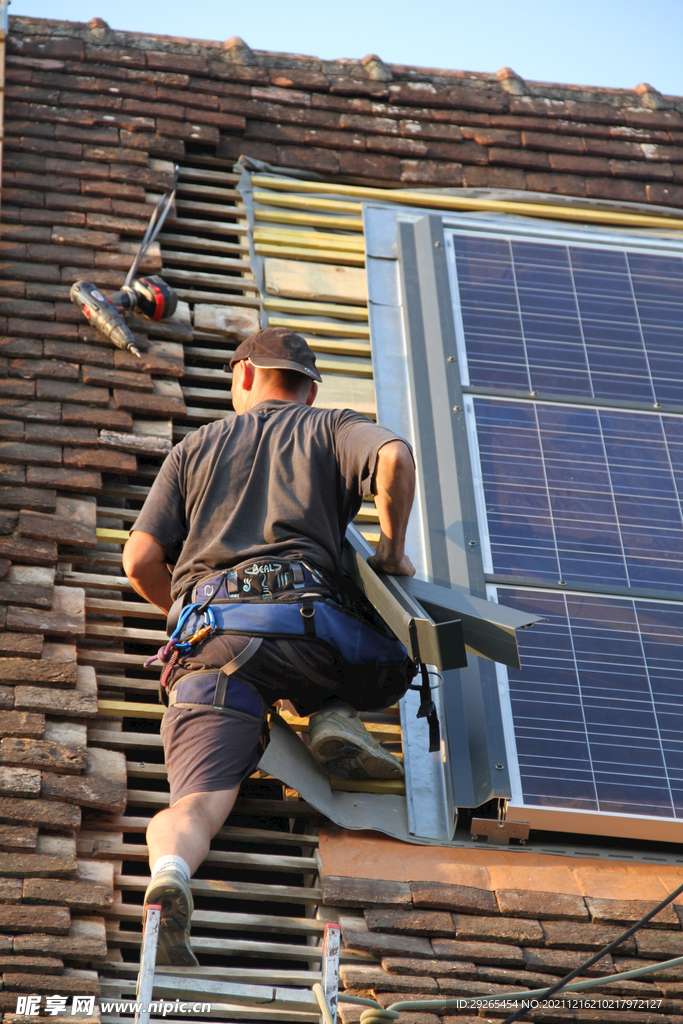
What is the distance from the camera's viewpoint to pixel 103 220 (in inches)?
246

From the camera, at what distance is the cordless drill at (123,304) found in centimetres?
557

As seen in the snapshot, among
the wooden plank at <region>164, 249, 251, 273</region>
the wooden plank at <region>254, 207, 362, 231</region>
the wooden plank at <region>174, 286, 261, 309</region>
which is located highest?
the wooden plank at <region>254, 207, 362, 231</region>

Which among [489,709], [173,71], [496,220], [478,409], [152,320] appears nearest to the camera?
[489,709]

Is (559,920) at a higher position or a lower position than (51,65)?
lower

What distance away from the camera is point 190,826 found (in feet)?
11.0

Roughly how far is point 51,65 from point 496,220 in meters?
2.79

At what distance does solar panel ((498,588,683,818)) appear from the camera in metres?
4.27

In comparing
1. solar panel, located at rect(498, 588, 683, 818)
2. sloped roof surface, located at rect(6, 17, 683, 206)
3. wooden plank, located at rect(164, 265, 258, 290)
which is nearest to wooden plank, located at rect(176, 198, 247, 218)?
sloped roof surface, located at rect(6, 17, 683, 206)

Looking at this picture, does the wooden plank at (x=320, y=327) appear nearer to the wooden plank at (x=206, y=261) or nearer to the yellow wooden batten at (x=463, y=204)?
the wooden plank at (x=206, y=261)

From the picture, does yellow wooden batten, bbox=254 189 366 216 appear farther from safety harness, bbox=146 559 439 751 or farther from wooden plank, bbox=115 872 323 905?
wooden plank, bbox=115 872 323 905

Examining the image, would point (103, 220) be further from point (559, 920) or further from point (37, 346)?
point (559, 920)

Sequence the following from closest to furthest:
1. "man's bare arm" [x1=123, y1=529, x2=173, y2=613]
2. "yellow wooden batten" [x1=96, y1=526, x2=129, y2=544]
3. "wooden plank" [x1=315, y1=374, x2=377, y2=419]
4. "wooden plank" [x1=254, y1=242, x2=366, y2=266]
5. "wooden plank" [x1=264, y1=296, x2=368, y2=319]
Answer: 1. "man's bare arm" [x1=123, y1=529, x2=173, y2=613]
2. "yellow wooden batten" [x1=96, y1=526, x2=129, y2=544]
3. "wooden plank" [x1=315, y1=374, x2=377, y2=419]
4. "wooden plank" [x1=264, y1=296, x2=368, y2=319]
5. "wooden plank" [x1=254, y1=242, x2=366, y2=266]

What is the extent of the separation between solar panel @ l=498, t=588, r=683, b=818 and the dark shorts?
978 mm

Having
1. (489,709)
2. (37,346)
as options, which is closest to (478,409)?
(489,709)
